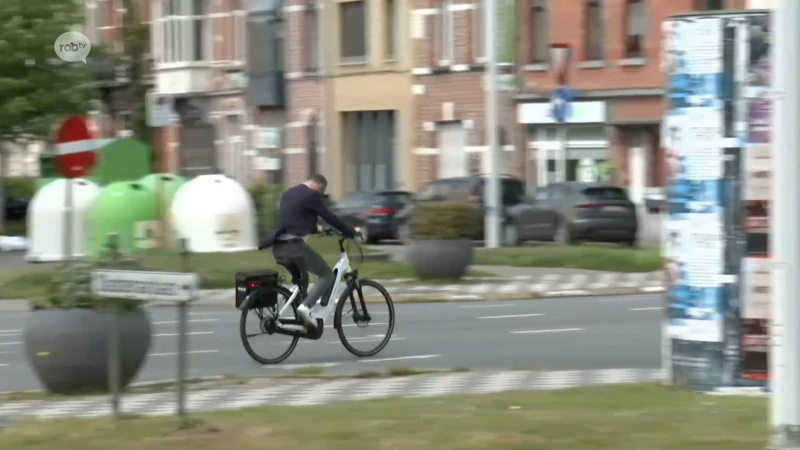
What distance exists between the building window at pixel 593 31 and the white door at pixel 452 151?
15.1ft

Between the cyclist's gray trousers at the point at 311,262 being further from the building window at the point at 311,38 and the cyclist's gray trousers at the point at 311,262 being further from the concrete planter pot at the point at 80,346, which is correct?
the building window at the point at 311,38

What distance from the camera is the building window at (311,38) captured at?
56.2m

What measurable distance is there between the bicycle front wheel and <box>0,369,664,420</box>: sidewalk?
6.79 ft

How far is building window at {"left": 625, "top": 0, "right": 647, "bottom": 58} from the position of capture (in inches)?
1806

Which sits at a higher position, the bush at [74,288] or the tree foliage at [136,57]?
the tree foliage at [136,57]

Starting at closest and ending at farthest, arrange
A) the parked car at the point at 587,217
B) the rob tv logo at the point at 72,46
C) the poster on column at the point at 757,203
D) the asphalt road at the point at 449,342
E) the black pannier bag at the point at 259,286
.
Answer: the poster on column at the point at 757,203
the asphalt road at the point at 449,342
the black pannier bag at the point at 259,286
the rob tv logo at the point at 72,46
the parked car at the point at 587,217

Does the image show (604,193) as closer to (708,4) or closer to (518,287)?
(708,4)

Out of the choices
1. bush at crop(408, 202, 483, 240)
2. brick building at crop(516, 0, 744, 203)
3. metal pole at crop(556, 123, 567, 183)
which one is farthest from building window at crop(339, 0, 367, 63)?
bush at crop(408, 202, 483, 240)

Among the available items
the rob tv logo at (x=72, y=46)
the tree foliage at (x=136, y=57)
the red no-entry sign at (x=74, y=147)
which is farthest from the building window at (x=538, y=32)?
the red no-entry sign at (x=74, y=147)

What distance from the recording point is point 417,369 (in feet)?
50.3

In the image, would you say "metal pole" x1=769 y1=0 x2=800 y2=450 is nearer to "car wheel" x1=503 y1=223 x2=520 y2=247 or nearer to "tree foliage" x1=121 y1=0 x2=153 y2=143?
"car wheel" x1=503 y1=223 x2=520 y2=247

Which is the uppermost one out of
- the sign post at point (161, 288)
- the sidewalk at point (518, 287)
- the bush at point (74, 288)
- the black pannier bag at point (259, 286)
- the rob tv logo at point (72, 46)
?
the rob tv logo at point (72, 46)

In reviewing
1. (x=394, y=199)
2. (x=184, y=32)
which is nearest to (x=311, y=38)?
(x=184, y=32)

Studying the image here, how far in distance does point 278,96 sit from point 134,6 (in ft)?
18.0
